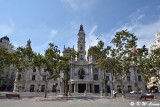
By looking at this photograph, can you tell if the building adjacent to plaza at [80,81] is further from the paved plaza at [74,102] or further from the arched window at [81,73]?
the paved plaza at [74,102]

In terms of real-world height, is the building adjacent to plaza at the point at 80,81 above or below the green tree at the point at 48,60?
below

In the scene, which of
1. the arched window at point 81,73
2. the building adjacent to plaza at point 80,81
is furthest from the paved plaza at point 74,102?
the arched window at point 81,73

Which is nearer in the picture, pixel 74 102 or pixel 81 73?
pixel 74 102

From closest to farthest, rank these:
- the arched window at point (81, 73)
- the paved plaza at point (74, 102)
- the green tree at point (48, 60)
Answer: the paved plaza at point (74, 102) → the green tree at point (48, 60) → the arched window at point (81, 73)

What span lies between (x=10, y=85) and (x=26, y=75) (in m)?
15.2

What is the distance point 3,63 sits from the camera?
21938 millimetres

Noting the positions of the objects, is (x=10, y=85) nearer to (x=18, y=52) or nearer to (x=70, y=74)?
(x=70, y=74)

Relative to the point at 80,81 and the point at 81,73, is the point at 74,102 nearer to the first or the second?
the point at 80,81

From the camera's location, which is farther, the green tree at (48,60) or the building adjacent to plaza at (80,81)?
the building adjacent to plaza at (80,81)

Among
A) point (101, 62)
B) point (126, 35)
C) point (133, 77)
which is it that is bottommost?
point (133, 77)

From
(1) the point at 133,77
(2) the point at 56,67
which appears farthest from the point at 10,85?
(1) the point at 133,77

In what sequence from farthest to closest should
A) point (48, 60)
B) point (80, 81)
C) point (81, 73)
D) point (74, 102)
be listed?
point (81, 73) < point (80, 81) < point (48, 60) < point (74, 102)

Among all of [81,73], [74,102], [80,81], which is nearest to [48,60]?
[74,102]

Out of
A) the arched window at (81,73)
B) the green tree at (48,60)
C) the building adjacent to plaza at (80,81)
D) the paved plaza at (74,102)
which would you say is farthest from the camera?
the arched window at (81,73)
